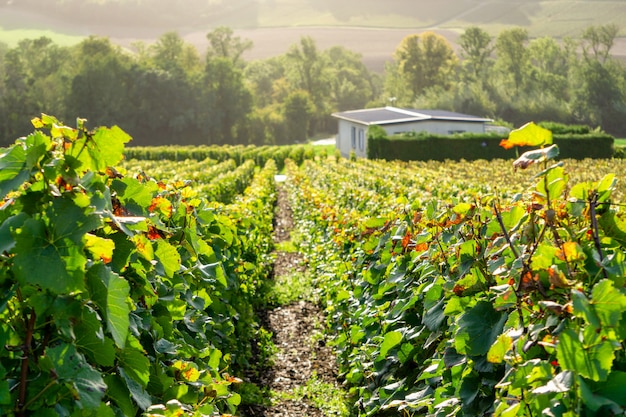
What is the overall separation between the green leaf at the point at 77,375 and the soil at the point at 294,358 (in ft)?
13.7

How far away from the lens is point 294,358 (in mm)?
7512

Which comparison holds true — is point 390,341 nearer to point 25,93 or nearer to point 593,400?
point 593,400

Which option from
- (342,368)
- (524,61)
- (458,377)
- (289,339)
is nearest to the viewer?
(458,377)

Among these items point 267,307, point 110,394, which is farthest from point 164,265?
point 267,307

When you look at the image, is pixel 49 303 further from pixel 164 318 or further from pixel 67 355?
pixel 164 318

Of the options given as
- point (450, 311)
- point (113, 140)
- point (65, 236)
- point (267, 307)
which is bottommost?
point (267, 307)

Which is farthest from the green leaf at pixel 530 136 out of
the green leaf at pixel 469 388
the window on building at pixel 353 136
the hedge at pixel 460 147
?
the window on building at pixel 353 136

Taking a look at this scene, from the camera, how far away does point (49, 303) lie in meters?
1.85

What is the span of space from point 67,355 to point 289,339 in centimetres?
647

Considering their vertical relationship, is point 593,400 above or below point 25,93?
below

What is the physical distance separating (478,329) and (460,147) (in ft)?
133

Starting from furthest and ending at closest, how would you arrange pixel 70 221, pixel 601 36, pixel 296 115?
pixel 601 36
pixel 296 115
pixel 70 221

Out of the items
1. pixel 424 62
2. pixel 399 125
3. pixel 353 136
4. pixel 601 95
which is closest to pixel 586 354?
pixel 399 125

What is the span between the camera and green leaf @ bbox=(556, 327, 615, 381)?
5.75 feet
